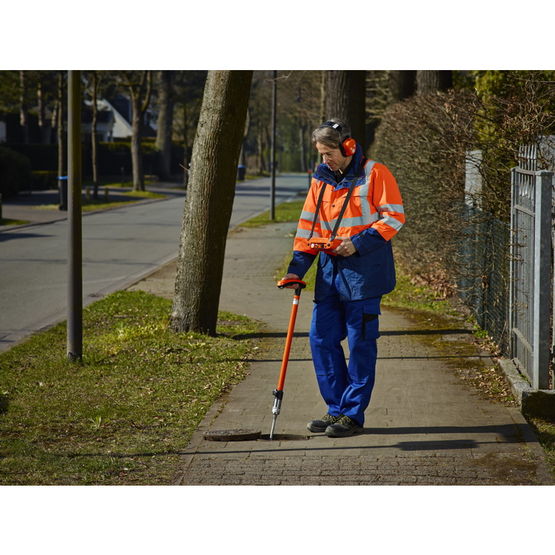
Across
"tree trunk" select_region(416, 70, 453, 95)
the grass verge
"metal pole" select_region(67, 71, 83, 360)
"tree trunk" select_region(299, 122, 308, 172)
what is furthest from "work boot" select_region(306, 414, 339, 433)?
"tree trunk" select_region(299, 122, 308, 172)

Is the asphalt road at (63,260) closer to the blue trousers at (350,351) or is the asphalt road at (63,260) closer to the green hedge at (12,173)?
the blue trousers at (350,351)

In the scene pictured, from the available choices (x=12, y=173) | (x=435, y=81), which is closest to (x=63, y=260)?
(x=435, y=81)

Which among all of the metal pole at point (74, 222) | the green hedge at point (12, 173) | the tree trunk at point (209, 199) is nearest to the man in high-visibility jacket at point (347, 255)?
the metal pole at point (74, 222)

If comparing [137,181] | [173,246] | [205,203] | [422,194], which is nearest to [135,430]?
[205,203]

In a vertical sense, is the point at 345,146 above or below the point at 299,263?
above

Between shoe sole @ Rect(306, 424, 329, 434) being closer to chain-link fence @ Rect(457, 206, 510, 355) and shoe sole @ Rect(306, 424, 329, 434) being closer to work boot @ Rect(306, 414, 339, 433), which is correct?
work boot @ Rect(306, 414, 339, 433)

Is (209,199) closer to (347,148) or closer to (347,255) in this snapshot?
(347,148)

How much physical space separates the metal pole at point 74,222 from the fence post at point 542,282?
4095mm

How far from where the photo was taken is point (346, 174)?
643 centimetres

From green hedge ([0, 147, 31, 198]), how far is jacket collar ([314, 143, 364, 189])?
3507cm

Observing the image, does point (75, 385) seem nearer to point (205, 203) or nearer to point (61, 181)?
point (205, 203)

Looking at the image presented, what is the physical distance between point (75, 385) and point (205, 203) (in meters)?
2.74

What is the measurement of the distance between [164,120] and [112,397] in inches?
2056

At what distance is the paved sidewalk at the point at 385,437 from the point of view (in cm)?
567
